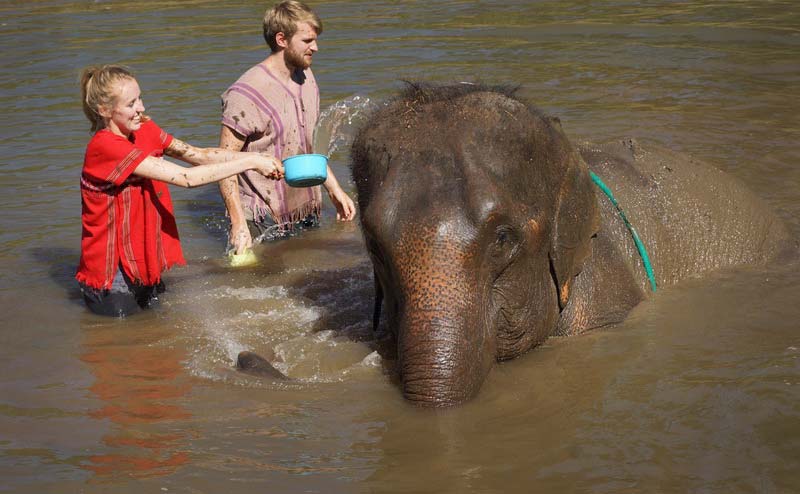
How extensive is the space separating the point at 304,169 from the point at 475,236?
1593 millimetres

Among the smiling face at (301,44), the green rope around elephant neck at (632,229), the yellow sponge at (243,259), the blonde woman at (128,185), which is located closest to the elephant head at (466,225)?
the green rope around elephant neck at (632,229)

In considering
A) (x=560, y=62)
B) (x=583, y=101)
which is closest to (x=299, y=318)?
(x=583, y=101)

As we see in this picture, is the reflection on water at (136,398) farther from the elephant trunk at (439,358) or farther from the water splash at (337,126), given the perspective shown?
the water splash at (337,126)

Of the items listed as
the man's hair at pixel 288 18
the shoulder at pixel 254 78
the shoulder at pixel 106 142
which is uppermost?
the man's hair at pixel 288 18

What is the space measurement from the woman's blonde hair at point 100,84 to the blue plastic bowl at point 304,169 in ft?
3.00

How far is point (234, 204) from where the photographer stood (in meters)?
6.84

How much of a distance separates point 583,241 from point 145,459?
6.89 ft

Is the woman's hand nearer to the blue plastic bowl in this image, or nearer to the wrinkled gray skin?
the blue plastic bowl

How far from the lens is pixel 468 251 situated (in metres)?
4.28

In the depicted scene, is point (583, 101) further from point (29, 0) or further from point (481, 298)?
point (29, 0)

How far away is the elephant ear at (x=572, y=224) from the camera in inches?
190

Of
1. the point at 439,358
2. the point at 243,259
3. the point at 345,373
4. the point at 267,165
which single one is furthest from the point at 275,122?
the point at 439,358

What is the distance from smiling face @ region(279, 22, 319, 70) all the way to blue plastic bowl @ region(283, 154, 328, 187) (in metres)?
1.64

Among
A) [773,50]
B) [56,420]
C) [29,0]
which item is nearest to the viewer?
[56,420]
